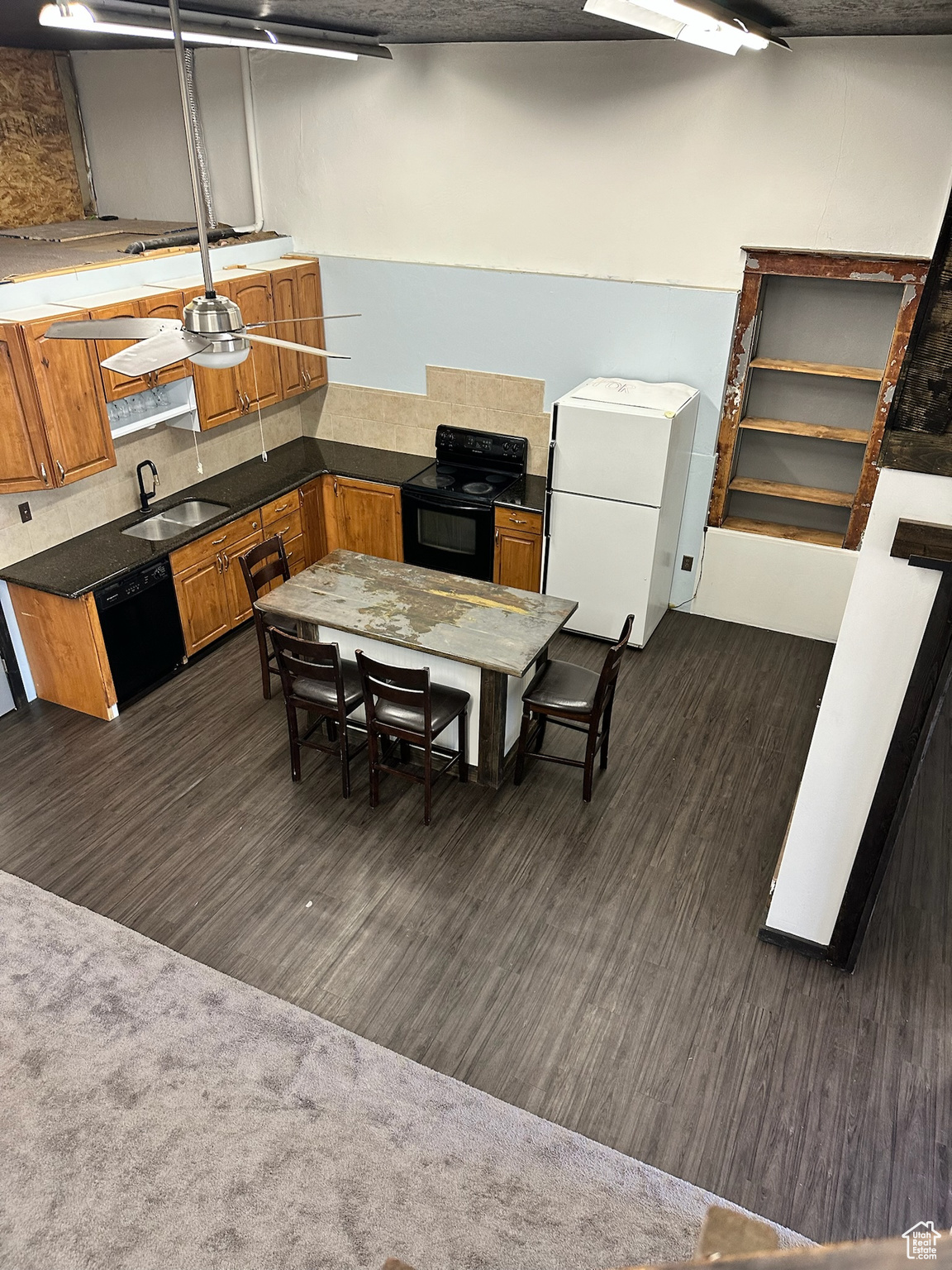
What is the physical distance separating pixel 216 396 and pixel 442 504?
1.77 metres

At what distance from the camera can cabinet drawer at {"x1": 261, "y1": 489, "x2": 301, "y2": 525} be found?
6.23 m

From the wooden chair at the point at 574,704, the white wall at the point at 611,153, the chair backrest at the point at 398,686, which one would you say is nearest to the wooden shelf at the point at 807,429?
the white wall at the point at 611,153

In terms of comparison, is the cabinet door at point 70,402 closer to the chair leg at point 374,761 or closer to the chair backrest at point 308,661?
the chair backrest at point 308,661

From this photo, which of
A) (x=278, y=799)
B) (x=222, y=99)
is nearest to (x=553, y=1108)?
(x=278, y=799)

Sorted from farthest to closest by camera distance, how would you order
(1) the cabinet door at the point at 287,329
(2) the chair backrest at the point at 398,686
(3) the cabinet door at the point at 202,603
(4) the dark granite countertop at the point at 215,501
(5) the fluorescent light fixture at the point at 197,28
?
(1) the cabinet door at the point at 287,329 → (3) the cabinet door at the point at 202,603 → (4) the dark granite countertop at the point at 215,501 → (2) the chair backrest at the point at 398,686 → (5) the fluorescent light fixture at the point at 197,28

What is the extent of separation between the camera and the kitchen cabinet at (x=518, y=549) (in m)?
6.16

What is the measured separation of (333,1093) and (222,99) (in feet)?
22.2

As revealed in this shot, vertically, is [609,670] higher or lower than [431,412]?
lower

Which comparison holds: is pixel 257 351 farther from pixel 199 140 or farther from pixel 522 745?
pixel 522 745

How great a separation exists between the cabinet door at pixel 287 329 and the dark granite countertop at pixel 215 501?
0.59 meters

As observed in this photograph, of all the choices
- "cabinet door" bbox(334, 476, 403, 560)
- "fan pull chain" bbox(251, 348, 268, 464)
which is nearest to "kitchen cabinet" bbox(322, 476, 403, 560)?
"cabinet door" bbox(334, 476, 403, 560)

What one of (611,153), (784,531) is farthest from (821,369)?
(611,153)

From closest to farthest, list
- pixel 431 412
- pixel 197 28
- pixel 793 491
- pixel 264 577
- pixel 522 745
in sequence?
pixel 197 28 → pixel 522 745 → pixel 264 577 → pixel 793 491 → pixel 431 412

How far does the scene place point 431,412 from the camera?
6883mm
